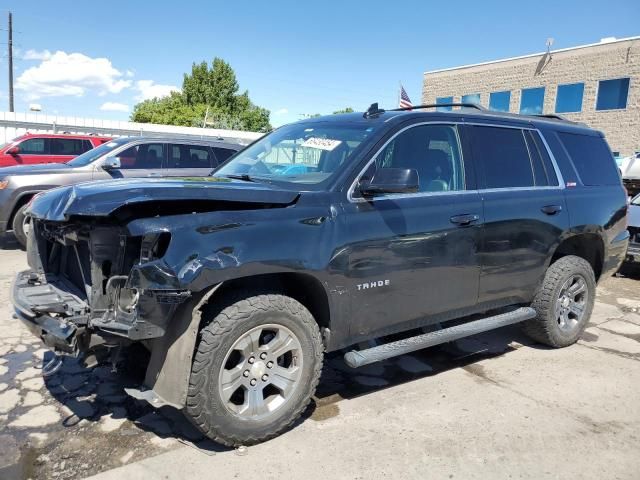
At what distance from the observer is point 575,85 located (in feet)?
88.4

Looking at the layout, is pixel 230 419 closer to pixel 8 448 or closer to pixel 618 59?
pixel 8 448

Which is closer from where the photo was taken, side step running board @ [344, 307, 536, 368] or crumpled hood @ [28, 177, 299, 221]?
crumpled hood @ [28, 177, 299, 221]

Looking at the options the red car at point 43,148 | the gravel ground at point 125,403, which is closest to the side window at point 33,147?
the red car at point 43,148

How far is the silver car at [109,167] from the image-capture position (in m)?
Answer: 8.30

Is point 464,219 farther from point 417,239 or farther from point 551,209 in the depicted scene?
point 551,209

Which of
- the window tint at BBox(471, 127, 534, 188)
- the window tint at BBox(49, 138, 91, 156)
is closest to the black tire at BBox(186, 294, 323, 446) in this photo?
the window tint at BBox(471, 127, 534, 188)

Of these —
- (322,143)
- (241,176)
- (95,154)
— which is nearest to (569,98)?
(95,154)

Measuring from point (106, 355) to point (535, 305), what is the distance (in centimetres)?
357

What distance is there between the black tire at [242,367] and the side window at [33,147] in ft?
41.1

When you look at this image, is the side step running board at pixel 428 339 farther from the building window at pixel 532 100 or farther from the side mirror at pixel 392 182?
the building window at pixel 532 100

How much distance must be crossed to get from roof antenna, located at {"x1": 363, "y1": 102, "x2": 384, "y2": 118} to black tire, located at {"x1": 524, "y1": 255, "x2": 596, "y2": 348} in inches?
83.2

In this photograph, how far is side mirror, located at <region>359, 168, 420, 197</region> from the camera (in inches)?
132

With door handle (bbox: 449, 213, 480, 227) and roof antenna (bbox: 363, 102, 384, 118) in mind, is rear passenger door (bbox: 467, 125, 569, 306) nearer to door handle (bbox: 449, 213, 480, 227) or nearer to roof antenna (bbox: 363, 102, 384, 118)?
door handle (bbox: 449, 213, 480, 227)

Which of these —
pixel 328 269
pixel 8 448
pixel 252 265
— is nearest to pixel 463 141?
pixel 328 269
